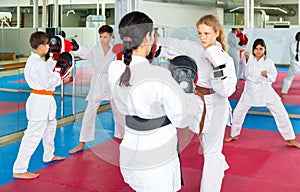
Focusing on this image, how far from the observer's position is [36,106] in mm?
3539

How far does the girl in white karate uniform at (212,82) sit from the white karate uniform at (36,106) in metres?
1.35

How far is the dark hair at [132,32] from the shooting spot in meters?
1.91

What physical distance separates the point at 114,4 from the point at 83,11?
0.46 metres

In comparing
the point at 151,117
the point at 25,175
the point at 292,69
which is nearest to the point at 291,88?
the point at 292,69

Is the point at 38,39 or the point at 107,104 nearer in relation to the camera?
the point at 38,39

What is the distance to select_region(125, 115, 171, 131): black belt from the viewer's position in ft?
6.38

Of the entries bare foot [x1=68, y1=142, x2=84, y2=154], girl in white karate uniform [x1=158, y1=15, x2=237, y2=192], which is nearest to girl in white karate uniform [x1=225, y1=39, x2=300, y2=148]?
bare foot [x1=68, y1=142, x2=84, y2=154]

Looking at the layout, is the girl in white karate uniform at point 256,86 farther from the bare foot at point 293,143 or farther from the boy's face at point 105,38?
the boy's face at point 105,38

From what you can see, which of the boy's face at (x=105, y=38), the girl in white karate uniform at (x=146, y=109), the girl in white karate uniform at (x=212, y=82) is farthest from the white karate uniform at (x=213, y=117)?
the boy's face at (x=105, y=38)

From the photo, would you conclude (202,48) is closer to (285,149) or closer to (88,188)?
(88,188)

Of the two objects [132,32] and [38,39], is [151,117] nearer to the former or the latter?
[132,32]

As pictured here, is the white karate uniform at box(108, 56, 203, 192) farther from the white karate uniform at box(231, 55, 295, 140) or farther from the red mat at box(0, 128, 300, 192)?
the white karate uniform at box(231, 55, 295, 140)

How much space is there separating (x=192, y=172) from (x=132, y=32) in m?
1.91

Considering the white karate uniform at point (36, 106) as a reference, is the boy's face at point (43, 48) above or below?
above
